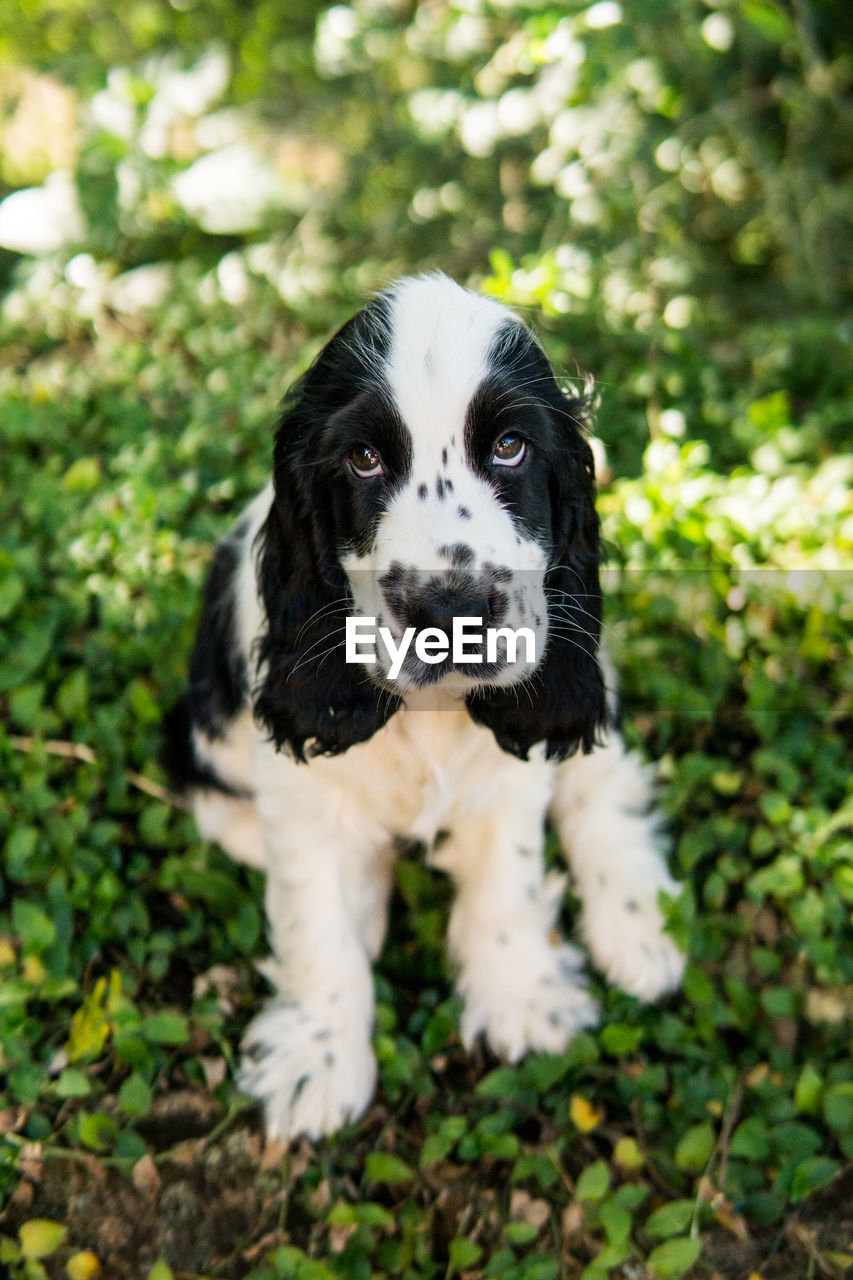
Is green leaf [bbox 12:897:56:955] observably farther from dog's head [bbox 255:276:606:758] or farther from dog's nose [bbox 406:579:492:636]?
dog's nose [bbox 406:579:492:636]

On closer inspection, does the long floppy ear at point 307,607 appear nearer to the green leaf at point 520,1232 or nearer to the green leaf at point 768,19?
the green leaf at point 520,1232

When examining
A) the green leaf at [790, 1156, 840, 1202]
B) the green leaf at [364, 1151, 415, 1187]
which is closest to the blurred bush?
the green leaf at [790, 1156, 840, 1202]

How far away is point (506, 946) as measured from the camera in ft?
9.56

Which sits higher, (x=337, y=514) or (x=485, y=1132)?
(x=337, y=514)

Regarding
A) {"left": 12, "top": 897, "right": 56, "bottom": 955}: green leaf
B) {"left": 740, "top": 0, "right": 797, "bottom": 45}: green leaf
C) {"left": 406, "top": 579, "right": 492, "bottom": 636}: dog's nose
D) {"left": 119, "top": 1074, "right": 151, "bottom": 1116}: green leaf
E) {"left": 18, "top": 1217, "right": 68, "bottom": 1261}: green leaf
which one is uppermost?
{"left": 740, "top": 0, "right": 797, "bottom": 45}: green leaf

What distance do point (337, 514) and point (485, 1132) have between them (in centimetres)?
152

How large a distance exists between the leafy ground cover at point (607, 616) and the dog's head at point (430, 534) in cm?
89

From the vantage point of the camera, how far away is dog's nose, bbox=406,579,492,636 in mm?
1955

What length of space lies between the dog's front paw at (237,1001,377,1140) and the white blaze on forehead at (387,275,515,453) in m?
1.53

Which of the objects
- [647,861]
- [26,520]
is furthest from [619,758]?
[26,520]

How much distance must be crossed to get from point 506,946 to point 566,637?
0.93 metres

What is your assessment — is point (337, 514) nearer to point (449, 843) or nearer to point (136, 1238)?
point (449, 843)

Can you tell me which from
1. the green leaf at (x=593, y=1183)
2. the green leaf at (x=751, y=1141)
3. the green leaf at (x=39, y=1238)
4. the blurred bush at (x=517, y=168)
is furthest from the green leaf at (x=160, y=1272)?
the blurred bush at (x=517, y=168)

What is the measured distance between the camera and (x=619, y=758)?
10.6 feet
